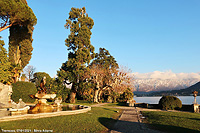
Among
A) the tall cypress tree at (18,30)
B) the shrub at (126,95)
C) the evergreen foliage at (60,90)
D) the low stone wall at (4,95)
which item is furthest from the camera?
the shrub at (126,95)

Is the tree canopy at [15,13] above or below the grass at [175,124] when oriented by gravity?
above

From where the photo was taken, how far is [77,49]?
37031 mm

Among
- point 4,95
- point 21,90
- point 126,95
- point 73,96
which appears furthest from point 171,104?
point 21,90

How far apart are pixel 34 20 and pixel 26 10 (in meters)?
4.19


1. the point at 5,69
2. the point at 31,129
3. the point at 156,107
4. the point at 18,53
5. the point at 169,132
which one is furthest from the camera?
the point at 18,53

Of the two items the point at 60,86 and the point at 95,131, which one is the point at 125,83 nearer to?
the point at 60,86

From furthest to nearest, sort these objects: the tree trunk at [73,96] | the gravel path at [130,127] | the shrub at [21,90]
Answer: the tree trunk at [73,96], the shrub at [21,90], the gravel path at [130,127]

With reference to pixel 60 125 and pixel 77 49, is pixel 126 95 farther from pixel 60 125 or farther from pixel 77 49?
pixel 60 125

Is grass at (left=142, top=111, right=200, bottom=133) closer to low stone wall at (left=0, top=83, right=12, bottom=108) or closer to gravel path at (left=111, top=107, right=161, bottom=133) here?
gravel path at (left=111, top=107, right=161, bottom=133)

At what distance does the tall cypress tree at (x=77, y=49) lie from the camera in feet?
118

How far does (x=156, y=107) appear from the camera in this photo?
25.6m

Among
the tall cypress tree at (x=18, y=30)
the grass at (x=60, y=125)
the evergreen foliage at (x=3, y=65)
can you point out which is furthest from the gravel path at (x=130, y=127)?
the tall cypress tree at (x=18, y=30)

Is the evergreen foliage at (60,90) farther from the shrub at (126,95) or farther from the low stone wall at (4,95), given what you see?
the shrub at (126,95)

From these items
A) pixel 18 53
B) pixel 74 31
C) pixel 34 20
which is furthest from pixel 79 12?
pixel 18 53
